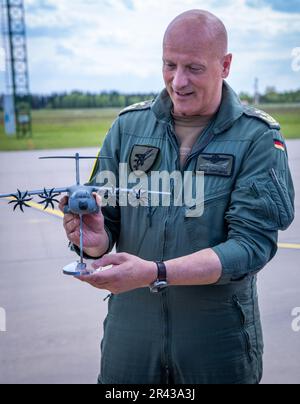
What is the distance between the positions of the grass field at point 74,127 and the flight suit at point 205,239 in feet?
74.7

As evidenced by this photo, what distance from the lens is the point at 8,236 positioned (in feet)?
29.5

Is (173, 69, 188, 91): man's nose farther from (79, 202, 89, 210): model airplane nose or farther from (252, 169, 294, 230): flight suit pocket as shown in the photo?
(79, 202, 89, 210): model airplane nose

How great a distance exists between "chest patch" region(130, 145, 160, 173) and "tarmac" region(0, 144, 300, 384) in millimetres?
2864

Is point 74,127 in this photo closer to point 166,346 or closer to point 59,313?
point 59,313

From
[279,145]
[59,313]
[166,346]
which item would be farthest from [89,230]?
[59,313]

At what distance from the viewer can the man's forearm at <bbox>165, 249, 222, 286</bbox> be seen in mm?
1939

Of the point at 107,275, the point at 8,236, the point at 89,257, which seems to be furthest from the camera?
the point at 8,236

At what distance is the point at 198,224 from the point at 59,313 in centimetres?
405

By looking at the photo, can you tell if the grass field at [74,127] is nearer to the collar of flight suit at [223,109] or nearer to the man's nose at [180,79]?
the collar of flight suit at [223,109]

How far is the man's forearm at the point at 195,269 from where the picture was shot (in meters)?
1.94

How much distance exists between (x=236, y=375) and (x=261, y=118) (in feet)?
Answer: 3.22

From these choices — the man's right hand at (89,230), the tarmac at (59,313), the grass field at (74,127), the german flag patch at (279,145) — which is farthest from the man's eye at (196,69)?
the grass field at (74,127)
